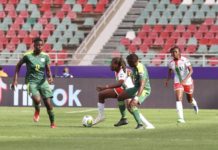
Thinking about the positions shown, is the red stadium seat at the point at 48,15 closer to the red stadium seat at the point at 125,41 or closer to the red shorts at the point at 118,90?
the red stadium seat at the point at 125,41

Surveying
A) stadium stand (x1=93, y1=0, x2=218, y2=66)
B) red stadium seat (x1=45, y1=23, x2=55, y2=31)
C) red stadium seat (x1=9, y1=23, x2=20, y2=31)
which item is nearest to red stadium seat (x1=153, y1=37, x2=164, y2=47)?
stadium stand (x1=93, y1=0, x2=218, y2=66)

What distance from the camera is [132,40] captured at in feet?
140

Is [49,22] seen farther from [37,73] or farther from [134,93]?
[134,93]

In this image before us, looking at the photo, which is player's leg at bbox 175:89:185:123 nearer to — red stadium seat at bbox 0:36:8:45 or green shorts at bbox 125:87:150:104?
green shorts at bbox 125:87:150:104

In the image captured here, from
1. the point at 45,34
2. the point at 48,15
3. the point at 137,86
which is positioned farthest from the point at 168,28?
the point at 137,86

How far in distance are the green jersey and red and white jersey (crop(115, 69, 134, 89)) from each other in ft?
5.92

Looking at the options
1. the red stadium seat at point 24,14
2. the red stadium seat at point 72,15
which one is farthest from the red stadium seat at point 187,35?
the red stadium seat at point 24,14

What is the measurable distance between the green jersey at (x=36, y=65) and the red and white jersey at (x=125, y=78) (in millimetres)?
1805

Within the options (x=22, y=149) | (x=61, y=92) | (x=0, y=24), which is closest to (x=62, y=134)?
(x=22, y=149)

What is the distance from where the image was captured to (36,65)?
70.1 feet

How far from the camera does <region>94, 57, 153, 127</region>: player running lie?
21.2 metres

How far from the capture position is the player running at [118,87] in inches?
→ 836

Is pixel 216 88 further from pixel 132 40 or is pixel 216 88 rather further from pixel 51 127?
pixel 51 127

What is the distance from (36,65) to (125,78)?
2271mm
